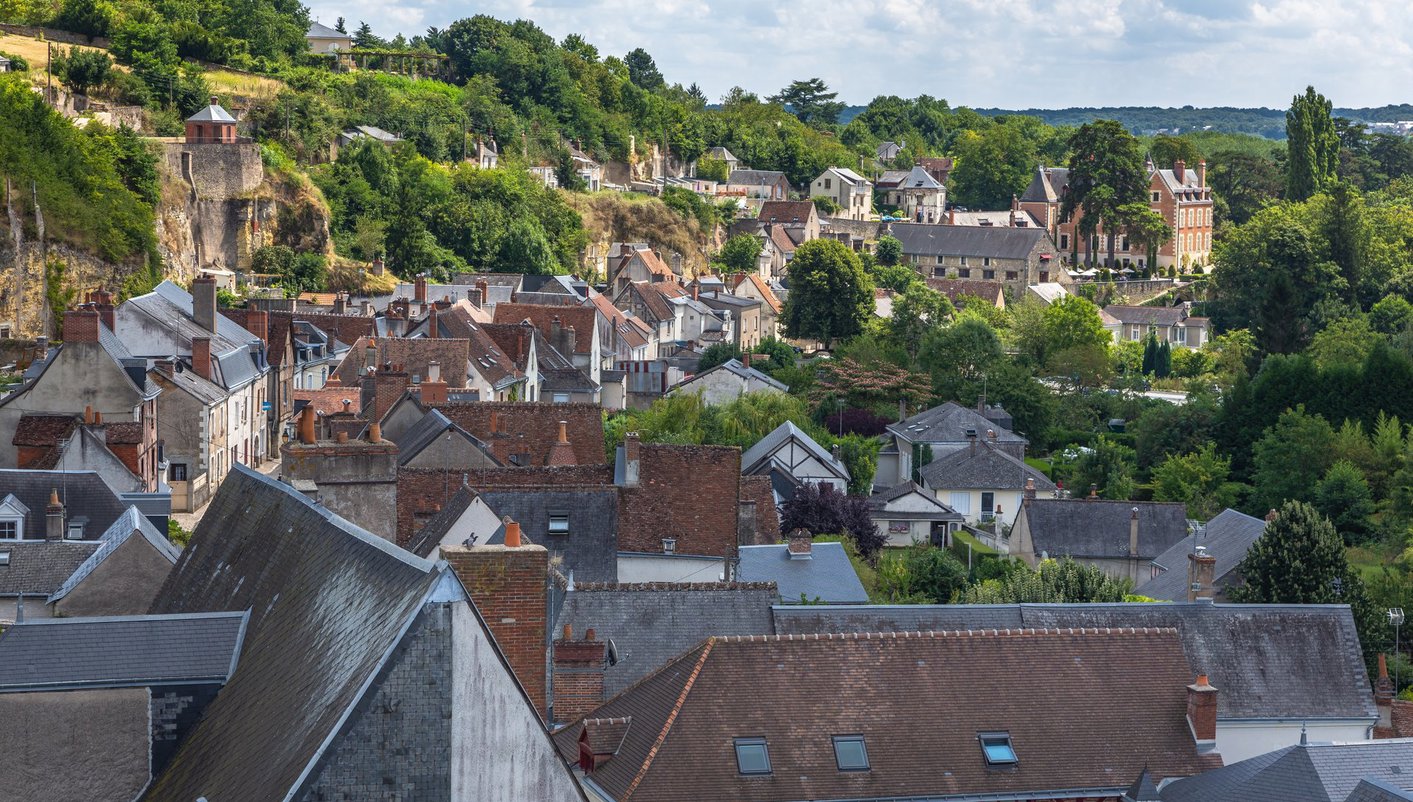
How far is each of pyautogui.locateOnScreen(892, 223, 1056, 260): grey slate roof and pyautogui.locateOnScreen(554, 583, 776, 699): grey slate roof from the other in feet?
282

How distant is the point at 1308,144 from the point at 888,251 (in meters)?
29.7

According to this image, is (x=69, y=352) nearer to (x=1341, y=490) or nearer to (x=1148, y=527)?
(x=1148, y=527)

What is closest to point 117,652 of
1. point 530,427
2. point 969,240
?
point 530,427

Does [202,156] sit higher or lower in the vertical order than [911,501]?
higher

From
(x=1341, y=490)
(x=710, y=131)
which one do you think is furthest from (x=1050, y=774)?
(x=710, y=131)

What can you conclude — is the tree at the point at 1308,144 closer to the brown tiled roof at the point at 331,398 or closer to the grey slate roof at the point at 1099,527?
the grey slate roof at the point at 1099,527

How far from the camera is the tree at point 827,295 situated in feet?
254

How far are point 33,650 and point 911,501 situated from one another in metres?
35.1

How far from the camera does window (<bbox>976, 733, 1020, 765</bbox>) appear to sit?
2008 centimetres

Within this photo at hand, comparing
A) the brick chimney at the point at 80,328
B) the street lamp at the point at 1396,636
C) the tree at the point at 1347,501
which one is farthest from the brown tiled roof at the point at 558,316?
the street lamp at the point at 1396,636

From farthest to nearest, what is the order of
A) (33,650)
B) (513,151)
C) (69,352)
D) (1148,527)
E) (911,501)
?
(513,151)
(911,501)
(1148,527)
(69,352)
(33,650)

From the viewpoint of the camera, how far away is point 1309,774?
18.4 m

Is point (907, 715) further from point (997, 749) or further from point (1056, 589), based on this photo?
point (1056, 589)

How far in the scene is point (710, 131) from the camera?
421ft
